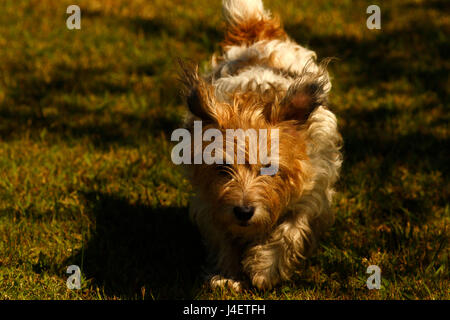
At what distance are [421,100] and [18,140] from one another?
3.79 metres

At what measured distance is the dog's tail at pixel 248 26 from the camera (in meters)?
5.13

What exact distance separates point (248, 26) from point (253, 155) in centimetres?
194

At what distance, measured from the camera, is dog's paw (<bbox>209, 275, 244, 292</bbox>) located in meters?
3.95

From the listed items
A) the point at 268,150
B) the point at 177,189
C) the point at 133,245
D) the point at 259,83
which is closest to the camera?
the point at 268,150

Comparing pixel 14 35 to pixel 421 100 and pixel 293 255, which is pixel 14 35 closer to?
pixel 421 100

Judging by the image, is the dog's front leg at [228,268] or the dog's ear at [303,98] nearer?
the dog's ear at [303,98]

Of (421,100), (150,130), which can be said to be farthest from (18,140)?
(421,100)

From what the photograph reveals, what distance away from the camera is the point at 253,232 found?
378cm

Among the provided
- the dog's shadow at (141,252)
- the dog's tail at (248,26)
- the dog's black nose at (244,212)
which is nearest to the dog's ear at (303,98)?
the dog's black nose at (244,212)

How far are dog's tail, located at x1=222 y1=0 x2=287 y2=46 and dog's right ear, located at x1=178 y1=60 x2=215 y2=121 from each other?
151cm
